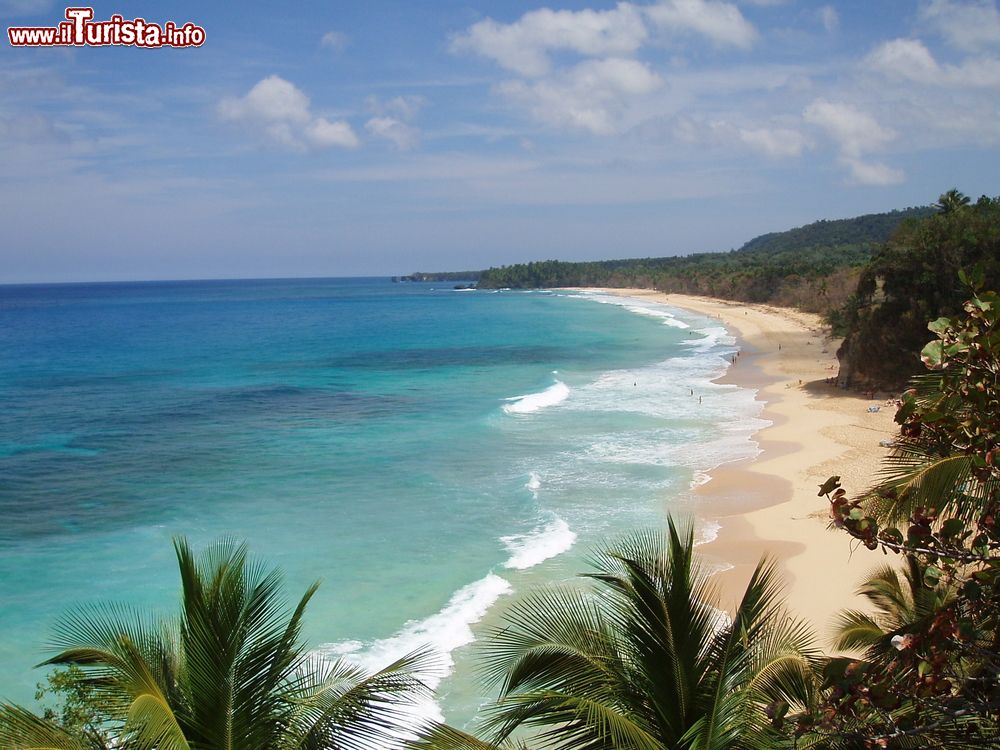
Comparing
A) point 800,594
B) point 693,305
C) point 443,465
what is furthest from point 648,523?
point 693,305

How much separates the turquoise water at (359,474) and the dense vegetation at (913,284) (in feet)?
17.8

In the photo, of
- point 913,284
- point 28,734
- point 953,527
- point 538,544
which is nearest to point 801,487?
point 538,544

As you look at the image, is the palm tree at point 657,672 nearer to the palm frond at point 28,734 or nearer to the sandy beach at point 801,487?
the palm frond at point 28,734

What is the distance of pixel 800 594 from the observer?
15062 millimetres

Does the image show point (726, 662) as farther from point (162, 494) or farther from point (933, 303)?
point (933, 303)

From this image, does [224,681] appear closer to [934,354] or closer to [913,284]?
[934,354]

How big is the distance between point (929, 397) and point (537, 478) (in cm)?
1936

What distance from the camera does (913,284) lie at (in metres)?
32.4

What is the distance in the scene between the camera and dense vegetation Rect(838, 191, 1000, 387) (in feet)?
102

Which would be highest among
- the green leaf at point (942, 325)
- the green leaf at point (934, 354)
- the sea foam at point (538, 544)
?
the green leaf at point (942, 325)

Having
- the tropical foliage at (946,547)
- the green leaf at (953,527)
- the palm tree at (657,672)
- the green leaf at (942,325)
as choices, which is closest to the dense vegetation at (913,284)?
the palm tree at (657,672)

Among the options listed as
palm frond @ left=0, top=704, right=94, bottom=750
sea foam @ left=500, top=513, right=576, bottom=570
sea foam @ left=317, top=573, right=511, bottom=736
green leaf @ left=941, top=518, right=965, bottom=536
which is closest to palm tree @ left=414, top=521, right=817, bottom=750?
green leaf @ left=941, top=518, right=965, bottom=536

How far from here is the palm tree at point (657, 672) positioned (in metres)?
5.44

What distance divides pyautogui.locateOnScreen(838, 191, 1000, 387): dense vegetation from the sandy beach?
5.18 feet
